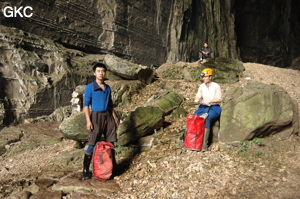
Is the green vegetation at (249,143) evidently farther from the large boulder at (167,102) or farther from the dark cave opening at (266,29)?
the dark cave opening at (266,29)

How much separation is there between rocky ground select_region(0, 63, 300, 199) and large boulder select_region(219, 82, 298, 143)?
225 millimetres

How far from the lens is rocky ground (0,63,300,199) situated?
11.6 feet

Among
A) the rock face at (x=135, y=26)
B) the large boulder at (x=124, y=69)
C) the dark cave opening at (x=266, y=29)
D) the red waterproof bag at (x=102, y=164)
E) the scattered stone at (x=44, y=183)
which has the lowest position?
the scattered stone at (x=44, y=183)

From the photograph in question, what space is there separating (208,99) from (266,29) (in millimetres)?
30712

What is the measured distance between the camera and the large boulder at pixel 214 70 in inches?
469

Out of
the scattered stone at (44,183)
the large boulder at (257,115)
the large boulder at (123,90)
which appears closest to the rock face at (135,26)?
the large boulder at (123,90)

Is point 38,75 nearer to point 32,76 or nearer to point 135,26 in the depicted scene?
point 32,76

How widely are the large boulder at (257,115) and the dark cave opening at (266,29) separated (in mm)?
26903

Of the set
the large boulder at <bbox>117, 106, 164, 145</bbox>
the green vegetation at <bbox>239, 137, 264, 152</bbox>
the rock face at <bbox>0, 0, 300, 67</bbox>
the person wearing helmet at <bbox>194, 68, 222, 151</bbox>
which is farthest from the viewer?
the rock face at <bbox>0, 0, 300, 67</bbox>

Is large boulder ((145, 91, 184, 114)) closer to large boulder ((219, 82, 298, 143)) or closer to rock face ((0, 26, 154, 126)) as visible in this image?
rock face ((0, 26, 154, 126))

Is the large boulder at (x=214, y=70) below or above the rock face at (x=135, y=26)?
below

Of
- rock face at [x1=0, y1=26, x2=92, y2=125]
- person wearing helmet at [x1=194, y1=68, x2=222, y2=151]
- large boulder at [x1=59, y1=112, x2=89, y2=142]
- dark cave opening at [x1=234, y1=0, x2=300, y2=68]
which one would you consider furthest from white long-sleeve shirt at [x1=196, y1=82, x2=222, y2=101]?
dark cave opening at [x1=234, y1=0, x2=300, y2=68]

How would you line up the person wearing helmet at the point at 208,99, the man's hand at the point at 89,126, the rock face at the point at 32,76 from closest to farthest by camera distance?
the man's hand at the point at 89,126
the person wearing helmet at the point at 208,99
the rock face at the point at 32,76

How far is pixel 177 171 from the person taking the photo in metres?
4.18
